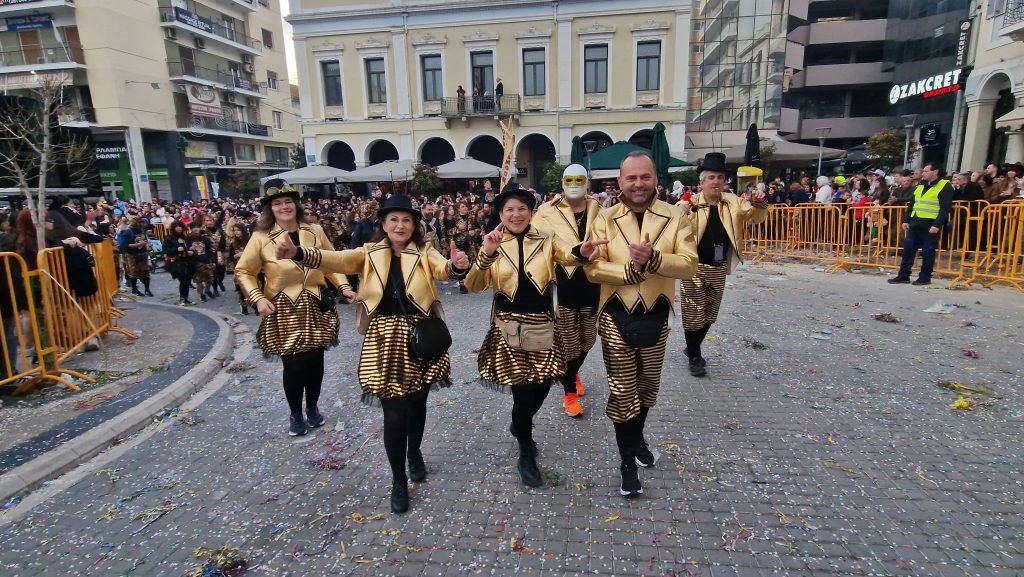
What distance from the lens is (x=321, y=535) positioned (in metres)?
3.10

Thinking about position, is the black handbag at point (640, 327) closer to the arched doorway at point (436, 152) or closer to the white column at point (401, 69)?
the white column at point (401, 69)

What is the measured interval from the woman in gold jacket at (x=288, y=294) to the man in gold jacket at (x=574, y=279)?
5.39 ft

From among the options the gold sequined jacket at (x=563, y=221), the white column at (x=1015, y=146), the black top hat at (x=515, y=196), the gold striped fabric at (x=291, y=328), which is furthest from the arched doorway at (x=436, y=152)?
the black top hat at (x=515, y=196)

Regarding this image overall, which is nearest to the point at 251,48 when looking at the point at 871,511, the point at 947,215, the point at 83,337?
the point at 83,337

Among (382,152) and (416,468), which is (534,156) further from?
(416,468)

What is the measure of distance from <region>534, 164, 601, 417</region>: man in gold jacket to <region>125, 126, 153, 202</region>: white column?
35400 mm

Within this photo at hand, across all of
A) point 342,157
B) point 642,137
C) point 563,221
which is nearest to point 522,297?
point 563,221

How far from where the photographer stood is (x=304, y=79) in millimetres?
29250

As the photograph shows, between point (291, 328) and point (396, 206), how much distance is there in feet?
5.05

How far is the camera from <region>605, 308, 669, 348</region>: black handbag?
10.5 feet

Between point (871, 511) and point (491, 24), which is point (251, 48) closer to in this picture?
point (491, 24)

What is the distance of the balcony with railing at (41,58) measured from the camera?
30344mm

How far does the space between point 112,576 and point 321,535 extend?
1036mm

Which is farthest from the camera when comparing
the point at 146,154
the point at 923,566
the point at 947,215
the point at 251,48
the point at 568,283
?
the point at 251,48
